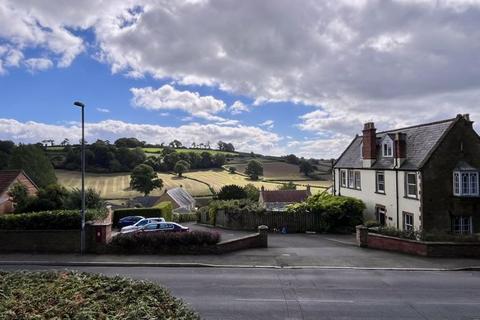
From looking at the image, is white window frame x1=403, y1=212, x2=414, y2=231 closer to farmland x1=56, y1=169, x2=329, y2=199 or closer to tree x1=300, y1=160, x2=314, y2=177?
farmland x1=56, y1=169, x2=329, y2=199

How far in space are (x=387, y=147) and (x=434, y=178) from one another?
6414 mm

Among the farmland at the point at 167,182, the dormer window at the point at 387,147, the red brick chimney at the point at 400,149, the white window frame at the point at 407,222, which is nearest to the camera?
the white window frame at the point at 407,222

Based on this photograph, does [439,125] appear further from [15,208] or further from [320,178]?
[320,178]

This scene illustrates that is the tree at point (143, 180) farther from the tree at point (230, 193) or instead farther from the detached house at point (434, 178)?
the detached house at point (434, 178)

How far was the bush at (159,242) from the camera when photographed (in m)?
21.1

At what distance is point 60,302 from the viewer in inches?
224

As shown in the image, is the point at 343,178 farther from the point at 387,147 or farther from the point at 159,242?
the point at 159,242

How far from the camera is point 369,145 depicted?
36.6 meters

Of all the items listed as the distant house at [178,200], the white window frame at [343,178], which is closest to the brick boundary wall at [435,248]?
the white window frame at [343,178]

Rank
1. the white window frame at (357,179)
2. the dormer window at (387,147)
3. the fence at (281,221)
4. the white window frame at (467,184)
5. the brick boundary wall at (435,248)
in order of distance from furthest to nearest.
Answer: the white window frame at (357,179) → the fence at (281,221) → the dormer window at (387,147) → the white window frame at (467,184) → the brick boundary wall at (435,248)

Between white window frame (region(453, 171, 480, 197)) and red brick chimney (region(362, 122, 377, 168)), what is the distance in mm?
8809

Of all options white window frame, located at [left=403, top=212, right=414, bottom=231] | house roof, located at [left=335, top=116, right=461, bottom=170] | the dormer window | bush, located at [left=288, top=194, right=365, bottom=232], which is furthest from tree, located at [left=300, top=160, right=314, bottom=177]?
white window frame, located at [left=403, top=212, right=414, bottom=231]

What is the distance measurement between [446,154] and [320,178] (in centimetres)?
8303

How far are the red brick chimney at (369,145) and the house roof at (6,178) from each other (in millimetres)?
31149
